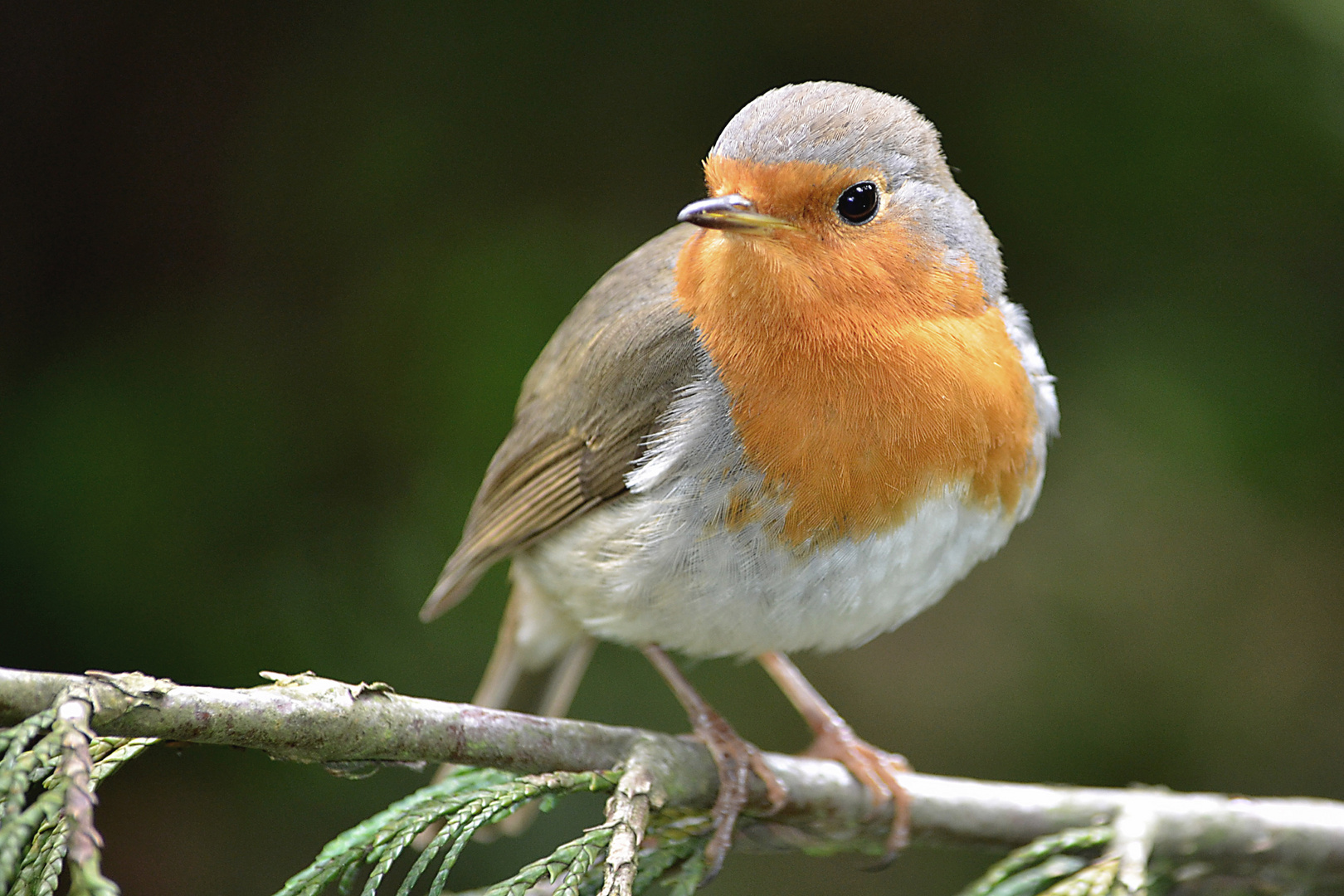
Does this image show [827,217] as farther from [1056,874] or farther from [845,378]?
[1056,874]

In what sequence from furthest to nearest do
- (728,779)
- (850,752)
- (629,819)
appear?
(850,752), (728,779), (629,819)

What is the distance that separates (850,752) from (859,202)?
1.52 m

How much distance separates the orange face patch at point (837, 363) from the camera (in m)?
2.43

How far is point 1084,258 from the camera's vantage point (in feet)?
A: 11.6

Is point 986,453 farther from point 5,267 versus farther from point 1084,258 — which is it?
point 5,267

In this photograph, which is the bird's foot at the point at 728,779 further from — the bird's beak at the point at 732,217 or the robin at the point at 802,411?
the bird's beak at the point at 732,217

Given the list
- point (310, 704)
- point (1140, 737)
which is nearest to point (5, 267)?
point (310, 704)

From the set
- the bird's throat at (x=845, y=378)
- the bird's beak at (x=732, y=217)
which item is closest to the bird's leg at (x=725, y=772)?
the bird's throat at (x=845, y=378)

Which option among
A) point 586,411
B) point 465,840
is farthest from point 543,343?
point 465,840

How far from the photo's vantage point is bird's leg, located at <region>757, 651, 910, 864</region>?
2887mm

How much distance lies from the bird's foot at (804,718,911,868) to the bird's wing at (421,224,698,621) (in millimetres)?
959

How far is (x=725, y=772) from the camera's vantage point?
8.91ft

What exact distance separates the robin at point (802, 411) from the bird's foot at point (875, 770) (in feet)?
0.04

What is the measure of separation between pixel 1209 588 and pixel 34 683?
10.7 feet
